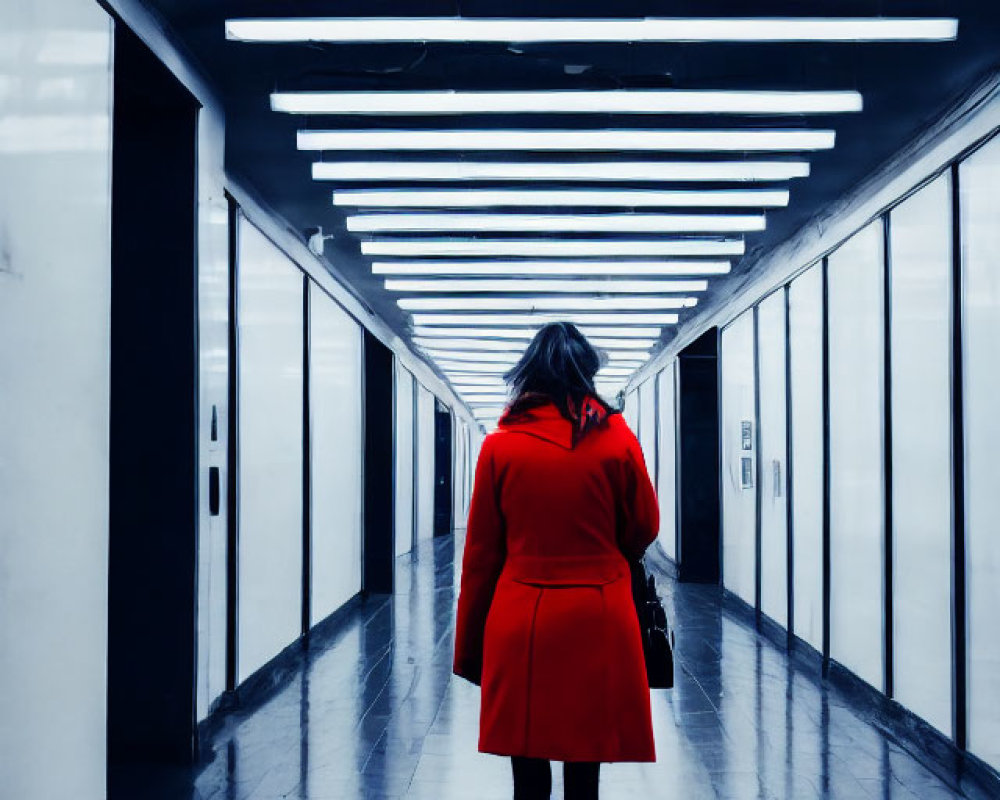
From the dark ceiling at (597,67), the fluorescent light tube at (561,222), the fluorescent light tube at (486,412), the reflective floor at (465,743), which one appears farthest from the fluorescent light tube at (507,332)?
the fluorescent light tube at (486,412)

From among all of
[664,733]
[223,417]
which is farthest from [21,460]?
[664,733]

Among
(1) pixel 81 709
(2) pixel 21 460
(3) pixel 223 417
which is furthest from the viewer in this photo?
(3) pixel 223 417

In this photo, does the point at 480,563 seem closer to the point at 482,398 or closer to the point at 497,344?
the point at 497,344

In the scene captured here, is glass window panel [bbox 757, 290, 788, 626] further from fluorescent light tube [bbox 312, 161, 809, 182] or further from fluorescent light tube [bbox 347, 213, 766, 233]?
fluorescent light tube [bbox 312, 161, 809, 182]

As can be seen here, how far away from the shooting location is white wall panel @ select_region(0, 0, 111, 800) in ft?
6.84

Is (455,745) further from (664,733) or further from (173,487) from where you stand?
(173,487)

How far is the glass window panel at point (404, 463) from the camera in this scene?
10367 millimetres

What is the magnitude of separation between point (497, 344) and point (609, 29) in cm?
714

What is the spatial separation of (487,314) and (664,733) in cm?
460

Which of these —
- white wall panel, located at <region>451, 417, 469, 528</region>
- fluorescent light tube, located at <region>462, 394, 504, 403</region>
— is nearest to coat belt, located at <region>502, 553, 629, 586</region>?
white wall panel, located at <region>451, 417, 469, 528</region>

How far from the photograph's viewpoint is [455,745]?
3916 millimetres

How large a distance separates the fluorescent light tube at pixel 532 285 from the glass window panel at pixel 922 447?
2.68 metres

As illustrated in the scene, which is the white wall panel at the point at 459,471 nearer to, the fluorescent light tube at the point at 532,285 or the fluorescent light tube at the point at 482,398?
the fluorescent light tube at the point at 482,398

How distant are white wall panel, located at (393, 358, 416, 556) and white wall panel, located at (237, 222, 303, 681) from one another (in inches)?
172
